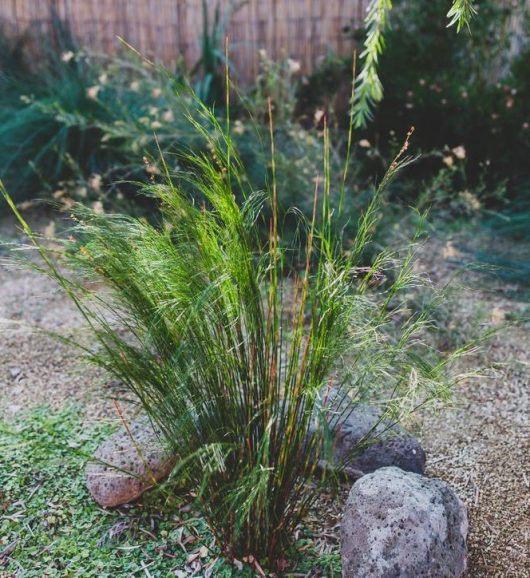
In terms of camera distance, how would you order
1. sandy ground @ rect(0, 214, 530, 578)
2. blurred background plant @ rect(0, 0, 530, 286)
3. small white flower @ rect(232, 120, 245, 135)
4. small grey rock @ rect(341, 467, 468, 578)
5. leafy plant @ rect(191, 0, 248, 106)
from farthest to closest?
leafy plant @ rect(191, 0, 248, 106) → blurred background plant @ rect(0, 0, 530, 286) → small white flower @ rect(232, 120, 245, 135) → sandy ground @ rect(0, 214, 530, 578) → small grey rock @ rect(341, 467, 468, 578)

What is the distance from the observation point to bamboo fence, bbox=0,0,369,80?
195 inches

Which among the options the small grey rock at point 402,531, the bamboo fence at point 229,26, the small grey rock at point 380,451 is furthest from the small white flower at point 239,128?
the small grey rock at point 402,531

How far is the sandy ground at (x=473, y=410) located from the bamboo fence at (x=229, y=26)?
232 centimetres

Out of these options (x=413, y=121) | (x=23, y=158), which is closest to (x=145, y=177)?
(x=23, y=158)

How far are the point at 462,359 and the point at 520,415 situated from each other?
0.41 metres

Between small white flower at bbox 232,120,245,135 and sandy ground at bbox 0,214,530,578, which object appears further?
small white flower at bbox 232,120,245,135

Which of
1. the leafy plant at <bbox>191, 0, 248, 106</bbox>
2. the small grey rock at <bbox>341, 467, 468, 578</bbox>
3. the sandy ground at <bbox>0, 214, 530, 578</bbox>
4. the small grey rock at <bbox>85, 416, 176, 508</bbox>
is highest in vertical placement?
the leafy plant at <bbox>191, 0, 248, 106</bbox>

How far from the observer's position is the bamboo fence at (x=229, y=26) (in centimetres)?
496

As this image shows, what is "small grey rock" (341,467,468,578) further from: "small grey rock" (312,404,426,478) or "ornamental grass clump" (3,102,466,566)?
"small grey rock" (312,404,426,478)

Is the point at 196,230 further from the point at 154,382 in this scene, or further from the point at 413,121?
the point at 413,121

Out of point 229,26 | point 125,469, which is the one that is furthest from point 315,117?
point 125,469

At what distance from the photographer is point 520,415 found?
2547 millimetres

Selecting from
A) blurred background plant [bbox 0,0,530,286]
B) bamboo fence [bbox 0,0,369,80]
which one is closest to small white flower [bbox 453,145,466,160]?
blurred background plant [bbox 0,0,530,286]

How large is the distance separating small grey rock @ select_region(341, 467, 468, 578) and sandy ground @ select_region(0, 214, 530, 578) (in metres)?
0.26
